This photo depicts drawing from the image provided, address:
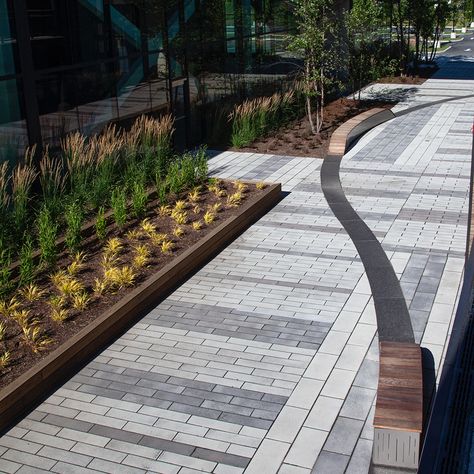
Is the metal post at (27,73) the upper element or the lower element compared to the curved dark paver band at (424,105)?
upper

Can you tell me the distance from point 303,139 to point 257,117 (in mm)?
1447

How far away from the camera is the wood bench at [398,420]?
553cm

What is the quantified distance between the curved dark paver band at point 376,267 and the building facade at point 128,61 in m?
4.30

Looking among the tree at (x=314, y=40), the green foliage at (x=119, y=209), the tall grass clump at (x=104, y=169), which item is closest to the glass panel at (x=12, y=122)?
Result: the tall grass clump at (x=104, y=169)

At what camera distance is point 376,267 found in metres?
10.0

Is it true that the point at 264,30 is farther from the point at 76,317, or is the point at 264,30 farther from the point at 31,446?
the point at 31,446

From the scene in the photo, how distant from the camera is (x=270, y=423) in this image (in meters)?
6.48

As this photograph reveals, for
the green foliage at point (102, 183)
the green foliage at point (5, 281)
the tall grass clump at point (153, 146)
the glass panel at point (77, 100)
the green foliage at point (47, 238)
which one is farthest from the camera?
the tall grass clump at point (153, 146)

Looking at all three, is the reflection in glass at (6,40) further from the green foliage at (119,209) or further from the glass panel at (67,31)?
the green foliage at (119,209)

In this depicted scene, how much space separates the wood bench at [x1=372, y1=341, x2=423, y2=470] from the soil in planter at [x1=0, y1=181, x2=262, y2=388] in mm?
3526

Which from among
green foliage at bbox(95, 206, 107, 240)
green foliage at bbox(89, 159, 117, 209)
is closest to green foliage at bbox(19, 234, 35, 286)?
green foliage at bbox(95, 206, 107, 240)

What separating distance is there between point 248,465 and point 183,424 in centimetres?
85

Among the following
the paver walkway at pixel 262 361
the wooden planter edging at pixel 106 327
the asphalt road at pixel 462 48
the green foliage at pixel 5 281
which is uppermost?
the asphalt road at pixel 462 48

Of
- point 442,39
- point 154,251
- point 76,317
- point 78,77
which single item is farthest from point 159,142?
point 442,39
